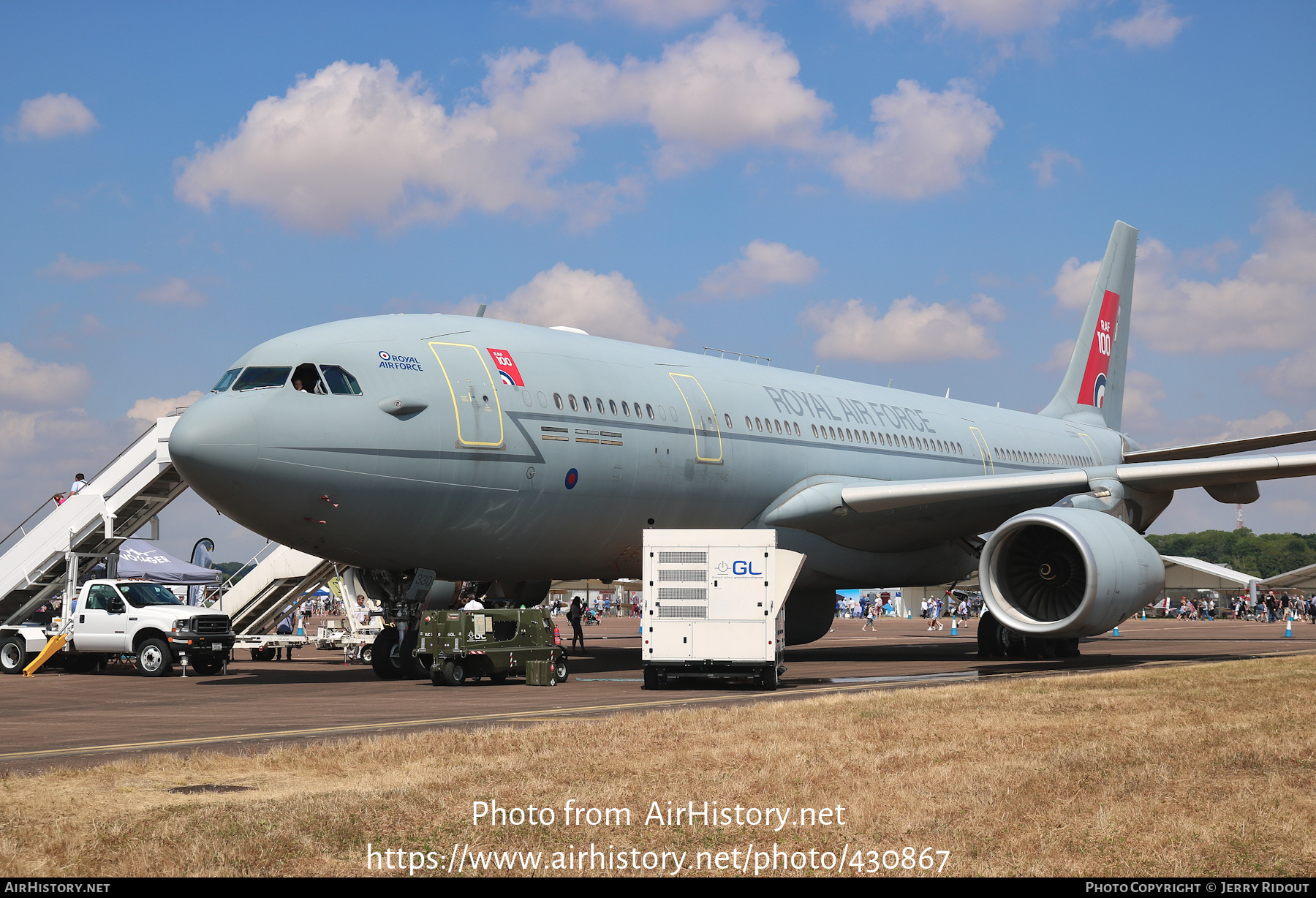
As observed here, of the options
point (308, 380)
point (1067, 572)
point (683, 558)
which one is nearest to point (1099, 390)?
point (1067, 572)

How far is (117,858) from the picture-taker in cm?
545

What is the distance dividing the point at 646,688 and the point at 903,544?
883 cm

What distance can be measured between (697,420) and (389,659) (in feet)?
18.7

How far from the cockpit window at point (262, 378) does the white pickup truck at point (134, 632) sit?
6.28 m

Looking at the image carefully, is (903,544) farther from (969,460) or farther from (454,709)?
(454,709)

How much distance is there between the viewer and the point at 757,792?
7.10 meters

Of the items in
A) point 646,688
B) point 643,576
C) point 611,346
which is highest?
point 611,346

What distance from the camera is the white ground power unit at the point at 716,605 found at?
15.4 m

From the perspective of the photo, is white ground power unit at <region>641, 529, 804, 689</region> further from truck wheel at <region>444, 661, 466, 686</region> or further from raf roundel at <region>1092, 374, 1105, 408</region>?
raf roundel at <region>1092, 374, 1105, 408</region>

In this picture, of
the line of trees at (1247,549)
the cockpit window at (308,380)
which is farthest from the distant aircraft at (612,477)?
the line of trees at (1247,549)

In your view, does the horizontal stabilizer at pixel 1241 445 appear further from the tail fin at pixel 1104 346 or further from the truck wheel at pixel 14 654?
the truck wheel at pixel 14 654

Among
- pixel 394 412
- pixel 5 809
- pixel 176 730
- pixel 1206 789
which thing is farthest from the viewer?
pixel 394 412

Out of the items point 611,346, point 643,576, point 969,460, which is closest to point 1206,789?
point 643,576

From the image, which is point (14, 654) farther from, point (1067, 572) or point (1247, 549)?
point (1247, 549)
